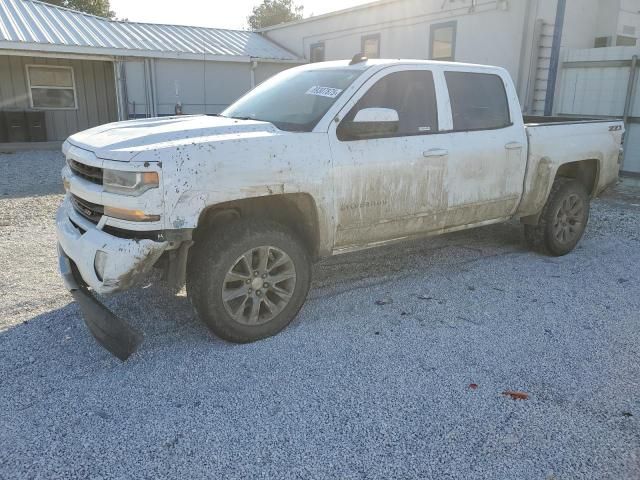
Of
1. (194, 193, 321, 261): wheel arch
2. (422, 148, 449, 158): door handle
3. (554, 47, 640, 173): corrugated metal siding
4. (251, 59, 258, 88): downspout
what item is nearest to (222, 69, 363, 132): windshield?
(194, 193, 321, 261): wheel arch

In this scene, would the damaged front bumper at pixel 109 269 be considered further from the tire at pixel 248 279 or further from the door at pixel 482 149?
the door at pixel 482 149

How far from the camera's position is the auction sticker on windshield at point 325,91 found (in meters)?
4.06

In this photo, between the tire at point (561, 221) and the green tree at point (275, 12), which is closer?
the tire at point (561, 221)

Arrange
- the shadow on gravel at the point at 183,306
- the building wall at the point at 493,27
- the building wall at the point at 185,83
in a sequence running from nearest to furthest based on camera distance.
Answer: the shadow on gravel at the point at 183,306 → the building wall at the point at 493,27 → the building wall at the point at 185,83

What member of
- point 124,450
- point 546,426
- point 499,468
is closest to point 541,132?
point 546,426

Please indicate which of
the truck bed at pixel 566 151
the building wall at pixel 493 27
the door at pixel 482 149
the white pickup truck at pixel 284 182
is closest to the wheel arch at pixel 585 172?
the truck bed at pixel 566 151

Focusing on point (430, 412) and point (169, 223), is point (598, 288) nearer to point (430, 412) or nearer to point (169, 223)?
point (430, 412)

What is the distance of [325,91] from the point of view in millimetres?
4160

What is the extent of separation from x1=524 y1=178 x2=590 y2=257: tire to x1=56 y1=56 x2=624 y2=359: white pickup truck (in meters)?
0.47

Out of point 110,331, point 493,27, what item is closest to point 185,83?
point 493,27

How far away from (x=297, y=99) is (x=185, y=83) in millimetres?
13923

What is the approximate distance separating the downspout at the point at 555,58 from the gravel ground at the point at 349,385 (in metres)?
6.24

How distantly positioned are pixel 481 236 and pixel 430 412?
13.6ft

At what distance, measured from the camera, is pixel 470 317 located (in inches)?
166
